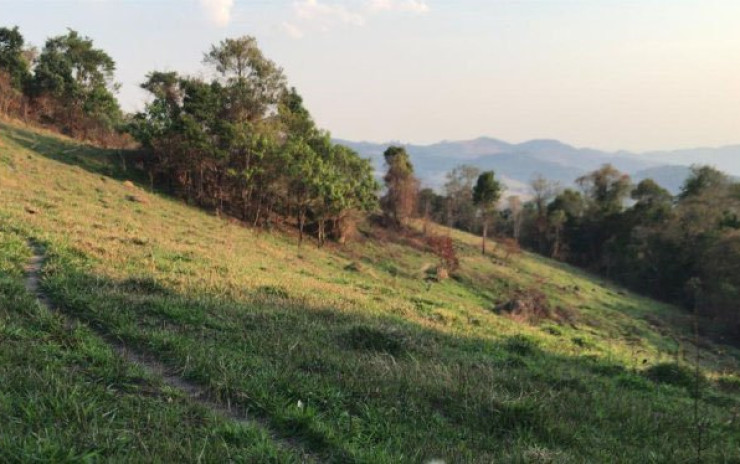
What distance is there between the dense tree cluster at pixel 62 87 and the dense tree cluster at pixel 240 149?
495 inches

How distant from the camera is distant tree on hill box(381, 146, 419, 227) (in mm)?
58250

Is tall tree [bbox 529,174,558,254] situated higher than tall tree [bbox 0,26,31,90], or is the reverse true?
tall tree [bbox 0,26,31,90]

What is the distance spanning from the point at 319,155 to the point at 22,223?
28.5 meters

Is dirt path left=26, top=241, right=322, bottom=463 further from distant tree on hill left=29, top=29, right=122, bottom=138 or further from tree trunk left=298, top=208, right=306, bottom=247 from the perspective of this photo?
distant tree on hill left=29, top=29, right=122, bottom=138

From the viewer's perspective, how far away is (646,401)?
9984 mm

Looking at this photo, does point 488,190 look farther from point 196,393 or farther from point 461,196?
point 196,393

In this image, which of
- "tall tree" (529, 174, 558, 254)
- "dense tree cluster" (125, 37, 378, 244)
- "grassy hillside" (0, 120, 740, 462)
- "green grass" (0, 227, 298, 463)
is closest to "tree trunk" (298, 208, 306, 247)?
"dense tree cluster" (125, 37, 378, 244)

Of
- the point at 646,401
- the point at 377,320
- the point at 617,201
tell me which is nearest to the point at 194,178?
the point at 377,320

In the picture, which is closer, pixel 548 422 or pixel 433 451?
pixel 433 451

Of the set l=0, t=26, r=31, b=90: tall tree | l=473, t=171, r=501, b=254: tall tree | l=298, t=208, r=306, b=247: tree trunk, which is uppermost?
l=0, t=26, r=31, b=90: tall tree

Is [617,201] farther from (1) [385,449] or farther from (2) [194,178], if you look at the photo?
(1) [385,449]

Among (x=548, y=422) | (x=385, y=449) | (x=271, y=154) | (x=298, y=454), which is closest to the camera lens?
(x=298, y=454)

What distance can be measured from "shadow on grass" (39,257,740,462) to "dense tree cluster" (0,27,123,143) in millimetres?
46073

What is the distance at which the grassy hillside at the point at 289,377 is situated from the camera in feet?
17.0
